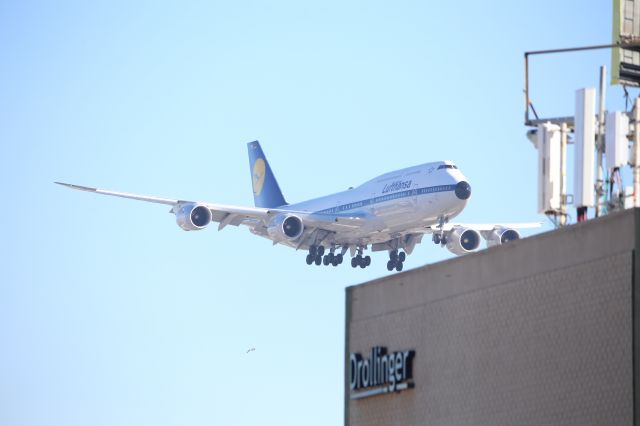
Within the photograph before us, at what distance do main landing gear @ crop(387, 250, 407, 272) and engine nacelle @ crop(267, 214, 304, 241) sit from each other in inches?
238

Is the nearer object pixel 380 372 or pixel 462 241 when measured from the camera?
pixel 380 372

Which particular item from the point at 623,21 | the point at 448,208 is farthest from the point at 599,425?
the point at 448,208

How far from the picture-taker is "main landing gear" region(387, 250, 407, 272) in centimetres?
7300

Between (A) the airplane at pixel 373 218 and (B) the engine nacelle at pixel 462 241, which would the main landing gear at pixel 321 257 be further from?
(B) the engine nacelle at pixel 462 241

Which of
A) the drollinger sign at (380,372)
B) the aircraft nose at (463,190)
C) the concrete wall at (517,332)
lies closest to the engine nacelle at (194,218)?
the aircraft nose at (463,190)

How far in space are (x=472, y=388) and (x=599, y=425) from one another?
4392mm

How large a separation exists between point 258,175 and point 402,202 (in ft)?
99.1

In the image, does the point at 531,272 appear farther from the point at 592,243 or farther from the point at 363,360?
the point at 363,360

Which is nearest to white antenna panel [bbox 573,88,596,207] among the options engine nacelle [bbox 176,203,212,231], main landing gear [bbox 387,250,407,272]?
engine nacelle [bbox 176,203,212,231]

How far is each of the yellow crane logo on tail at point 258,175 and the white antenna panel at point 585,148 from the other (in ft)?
222

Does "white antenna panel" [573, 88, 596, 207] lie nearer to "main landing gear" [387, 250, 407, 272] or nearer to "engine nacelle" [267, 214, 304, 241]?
"engine nacelle" [267, 214, 304, 241]

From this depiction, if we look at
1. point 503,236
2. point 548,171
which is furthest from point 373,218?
point 548,171

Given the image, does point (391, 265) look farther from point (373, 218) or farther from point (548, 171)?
point (548, 171)

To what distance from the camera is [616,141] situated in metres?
24.8
